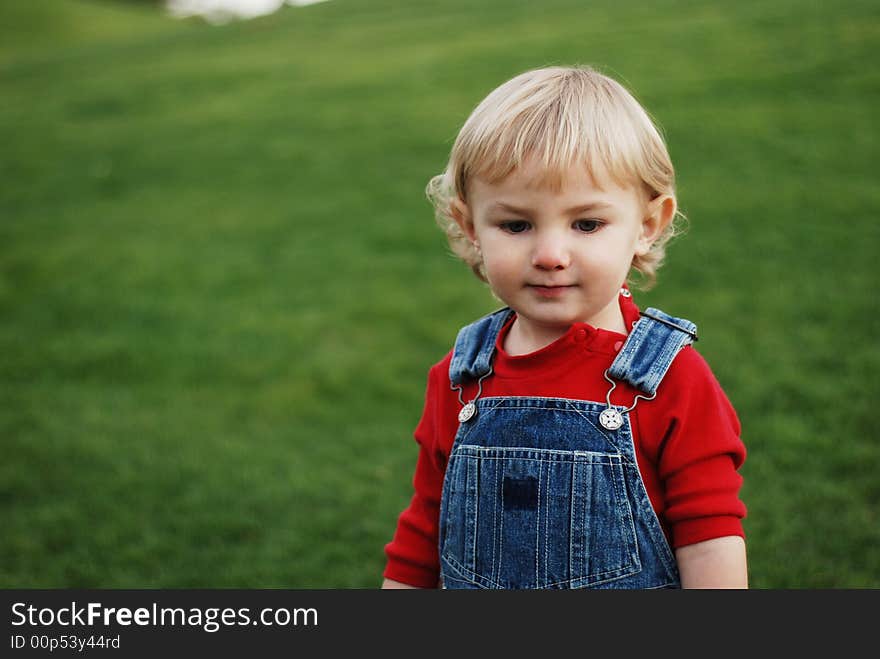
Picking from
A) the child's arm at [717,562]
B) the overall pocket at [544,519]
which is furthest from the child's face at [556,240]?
the child's arm at [717,562]

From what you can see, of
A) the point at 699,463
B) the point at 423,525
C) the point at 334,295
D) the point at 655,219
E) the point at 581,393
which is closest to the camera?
the point at 699,463

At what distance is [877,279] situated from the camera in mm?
5445

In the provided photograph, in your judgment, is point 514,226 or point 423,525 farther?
point 423,525

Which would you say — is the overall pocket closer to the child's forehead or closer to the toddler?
the toddler

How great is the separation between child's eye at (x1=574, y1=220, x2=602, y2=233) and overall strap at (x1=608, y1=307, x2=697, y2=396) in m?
0.22

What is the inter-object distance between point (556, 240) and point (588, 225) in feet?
0.30

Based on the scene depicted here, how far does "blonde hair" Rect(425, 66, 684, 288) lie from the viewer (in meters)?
1.63

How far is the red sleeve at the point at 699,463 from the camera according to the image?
159cm

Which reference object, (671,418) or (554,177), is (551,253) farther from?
(671,418)

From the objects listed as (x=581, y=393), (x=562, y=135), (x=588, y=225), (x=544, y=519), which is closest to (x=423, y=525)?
(x=544, y=519)

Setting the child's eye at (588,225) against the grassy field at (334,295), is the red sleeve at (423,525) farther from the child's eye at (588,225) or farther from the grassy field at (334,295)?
the grassy field at (334,295)

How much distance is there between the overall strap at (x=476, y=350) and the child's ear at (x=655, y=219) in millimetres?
330

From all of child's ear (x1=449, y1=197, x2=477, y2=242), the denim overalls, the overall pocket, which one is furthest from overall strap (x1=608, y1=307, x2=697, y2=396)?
child's ear (x1=449, y1=197, x2=477, y2=242)

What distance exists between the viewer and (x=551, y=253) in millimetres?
1608
